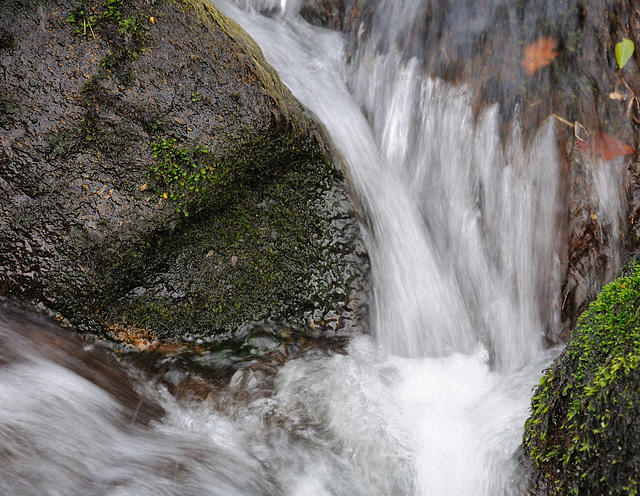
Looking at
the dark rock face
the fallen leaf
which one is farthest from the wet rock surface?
the dark rock face

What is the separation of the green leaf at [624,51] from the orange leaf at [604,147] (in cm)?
56

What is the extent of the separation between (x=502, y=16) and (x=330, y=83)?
1.44 m

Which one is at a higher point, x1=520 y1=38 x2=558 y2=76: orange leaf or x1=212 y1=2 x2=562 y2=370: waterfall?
x1=520 y1=38 x2=558 y2=76: orange leaf

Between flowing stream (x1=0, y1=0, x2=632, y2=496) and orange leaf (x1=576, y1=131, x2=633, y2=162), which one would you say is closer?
flowing stream (x1=0, y1=0, x2=632, y2=496)

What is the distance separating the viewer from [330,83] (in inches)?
173

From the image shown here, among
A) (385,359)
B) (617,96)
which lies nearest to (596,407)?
(385,359)

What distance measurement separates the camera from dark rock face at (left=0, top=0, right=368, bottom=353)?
2.83 m

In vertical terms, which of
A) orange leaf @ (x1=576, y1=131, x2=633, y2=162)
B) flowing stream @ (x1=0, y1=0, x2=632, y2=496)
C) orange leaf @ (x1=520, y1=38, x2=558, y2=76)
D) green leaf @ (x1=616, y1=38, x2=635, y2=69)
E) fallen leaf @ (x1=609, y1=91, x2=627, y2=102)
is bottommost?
flowing stream @ (x1=0, y1=0, x2=632, y2=496)

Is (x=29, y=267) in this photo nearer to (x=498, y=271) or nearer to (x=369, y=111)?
(x=369, y=111)

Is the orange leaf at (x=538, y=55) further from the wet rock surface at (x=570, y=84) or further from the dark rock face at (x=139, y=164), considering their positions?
the dark rock face at (x=139, y=164)

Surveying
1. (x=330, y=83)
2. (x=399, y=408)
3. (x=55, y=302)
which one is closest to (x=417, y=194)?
(x=330, y=83)

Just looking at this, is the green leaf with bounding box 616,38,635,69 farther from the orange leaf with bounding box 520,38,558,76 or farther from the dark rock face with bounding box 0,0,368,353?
the dark rock face with bounding box 0,0,368,353

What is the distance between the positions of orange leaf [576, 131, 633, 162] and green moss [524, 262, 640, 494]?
138 centimetres

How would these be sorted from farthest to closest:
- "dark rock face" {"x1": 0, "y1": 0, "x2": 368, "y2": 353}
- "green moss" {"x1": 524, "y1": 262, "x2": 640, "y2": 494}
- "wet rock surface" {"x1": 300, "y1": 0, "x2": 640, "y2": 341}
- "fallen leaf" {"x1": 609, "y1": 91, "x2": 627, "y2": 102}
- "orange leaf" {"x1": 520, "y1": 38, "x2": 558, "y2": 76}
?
"orange leaf" {"x1": 520, "y1": 38, "x2": 558, "y2": 76}
"fallen leaf" {"x1": 609, "y1": 91, "x2": 627, "y2": 102}
"wet rock surface" {"x1": 300, "y1": 0, "x2": 640, "y2": 341}
"dark rock face" {"x1": 0, "y1": 0, "x2": 368, "y2": 353}
"green moss" {"x1": 524, "y1": 262, "x2": 640, "y2": 494}
